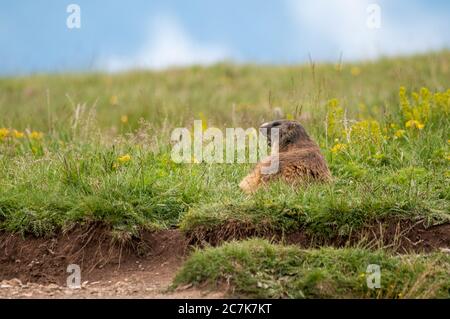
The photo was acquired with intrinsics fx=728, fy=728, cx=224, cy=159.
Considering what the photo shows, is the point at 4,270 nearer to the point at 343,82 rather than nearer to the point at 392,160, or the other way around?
the point at 392,160

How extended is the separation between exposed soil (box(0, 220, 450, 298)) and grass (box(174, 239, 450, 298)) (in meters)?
0.49

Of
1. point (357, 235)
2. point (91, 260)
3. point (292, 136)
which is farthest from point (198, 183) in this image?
point (357, 235)

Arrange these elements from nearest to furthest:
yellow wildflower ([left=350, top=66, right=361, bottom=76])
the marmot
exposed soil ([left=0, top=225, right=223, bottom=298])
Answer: exposed soil ([left=0, top=225, right=223, bottom=298])
the marmot
yellow wildflower ([left=350, top=66, right=361, bottom=76])

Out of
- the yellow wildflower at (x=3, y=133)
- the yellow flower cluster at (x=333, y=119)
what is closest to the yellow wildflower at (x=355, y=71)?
the yellow flower cluster at (x=333, y=119)

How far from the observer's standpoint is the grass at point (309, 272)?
5.21 m

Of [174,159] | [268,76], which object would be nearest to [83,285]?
[174,159]

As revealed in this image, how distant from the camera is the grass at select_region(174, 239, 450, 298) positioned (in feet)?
17.1

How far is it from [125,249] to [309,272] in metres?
1.90

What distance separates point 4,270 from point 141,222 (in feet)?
4.18

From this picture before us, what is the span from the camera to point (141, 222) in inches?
260

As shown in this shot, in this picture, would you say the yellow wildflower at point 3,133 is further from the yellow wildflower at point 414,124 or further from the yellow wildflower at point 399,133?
the yellow wildflower at point 414,124

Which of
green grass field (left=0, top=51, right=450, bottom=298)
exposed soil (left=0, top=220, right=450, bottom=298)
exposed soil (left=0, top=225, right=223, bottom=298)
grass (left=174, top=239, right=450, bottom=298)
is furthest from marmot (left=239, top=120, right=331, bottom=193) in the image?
grass (left=174, top=239, right=450, bottom=298)

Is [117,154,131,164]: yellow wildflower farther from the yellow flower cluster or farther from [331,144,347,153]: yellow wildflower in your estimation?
the yellow flower cluster

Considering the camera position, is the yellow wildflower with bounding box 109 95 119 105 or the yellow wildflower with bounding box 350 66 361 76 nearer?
the yellow wildflower with bounding box 109 95 119 105
